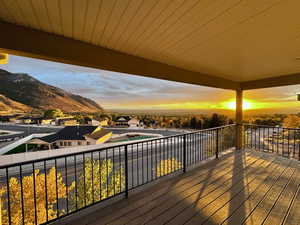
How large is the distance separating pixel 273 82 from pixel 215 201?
3.72 m

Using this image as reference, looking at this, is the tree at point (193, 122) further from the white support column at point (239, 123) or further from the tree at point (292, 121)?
the white support column at point (239, 123)

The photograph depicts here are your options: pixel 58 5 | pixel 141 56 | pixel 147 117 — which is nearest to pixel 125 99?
pixel 147 117

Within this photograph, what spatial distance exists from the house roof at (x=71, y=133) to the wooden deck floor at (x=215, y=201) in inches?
573

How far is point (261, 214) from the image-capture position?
77.2 inches

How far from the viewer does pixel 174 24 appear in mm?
1667

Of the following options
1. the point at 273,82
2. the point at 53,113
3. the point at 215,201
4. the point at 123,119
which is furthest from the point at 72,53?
the point at 123,119

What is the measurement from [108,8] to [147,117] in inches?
487

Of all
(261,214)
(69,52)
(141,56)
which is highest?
(141,56)

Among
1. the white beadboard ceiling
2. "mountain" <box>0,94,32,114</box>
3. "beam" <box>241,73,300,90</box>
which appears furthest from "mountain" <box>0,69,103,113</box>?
"beam" <box>241,73,300,90</box>

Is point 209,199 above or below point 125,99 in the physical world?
below

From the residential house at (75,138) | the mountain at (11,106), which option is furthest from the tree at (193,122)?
the mountain at (11,106)

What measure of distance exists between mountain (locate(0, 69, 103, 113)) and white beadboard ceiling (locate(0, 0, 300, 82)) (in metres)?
8.53

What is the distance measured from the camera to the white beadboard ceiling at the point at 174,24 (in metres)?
1.37

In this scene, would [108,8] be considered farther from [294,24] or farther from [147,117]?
[147,117]
